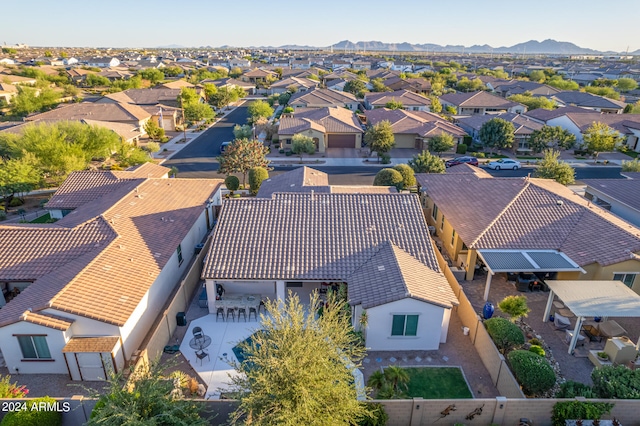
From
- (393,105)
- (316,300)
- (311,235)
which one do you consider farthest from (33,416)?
(393,105)

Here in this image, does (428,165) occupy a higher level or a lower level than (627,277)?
higher

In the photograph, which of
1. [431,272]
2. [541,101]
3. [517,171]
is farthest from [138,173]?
[541,101]

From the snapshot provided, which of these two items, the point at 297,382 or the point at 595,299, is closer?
the point at 297,382

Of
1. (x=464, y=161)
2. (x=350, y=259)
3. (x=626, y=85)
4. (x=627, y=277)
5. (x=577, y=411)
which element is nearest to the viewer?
(x=577, y=411)

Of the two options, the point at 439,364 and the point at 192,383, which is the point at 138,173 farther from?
the point at 439,364

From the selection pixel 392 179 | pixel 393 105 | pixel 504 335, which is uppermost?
pixel 393 105

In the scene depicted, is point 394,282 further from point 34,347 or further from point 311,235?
point 34,347
